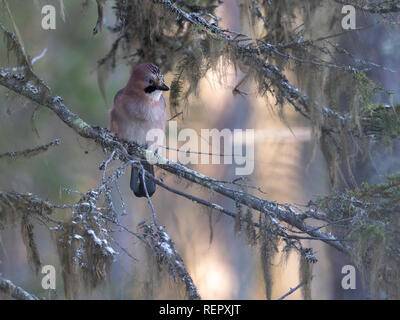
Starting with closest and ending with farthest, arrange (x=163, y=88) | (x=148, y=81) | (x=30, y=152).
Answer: (x=30, y=152) < (x=163, y=88) < (x=148, y=81)

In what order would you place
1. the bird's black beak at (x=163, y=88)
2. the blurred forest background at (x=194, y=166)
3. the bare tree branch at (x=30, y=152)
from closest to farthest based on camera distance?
the bare tree branch at (x=30, y=152)
the bird's black beak at (x=163, y=88)
the blurred forest background at (x=194, y=166)

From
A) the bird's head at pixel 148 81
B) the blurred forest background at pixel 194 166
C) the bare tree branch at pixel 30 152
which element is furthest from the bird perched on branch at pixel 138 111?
the blurred forest background at pixel 194 166

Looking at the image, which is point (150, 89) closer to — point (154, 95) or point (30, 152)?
point (154, 95)

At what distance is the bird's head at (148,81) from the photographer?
167 inches

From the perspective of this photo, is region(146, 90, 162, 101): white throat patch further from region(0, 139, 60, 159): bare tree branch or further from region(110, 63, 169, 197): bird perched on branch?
region(0, 139, 60, 159): bare tree branch

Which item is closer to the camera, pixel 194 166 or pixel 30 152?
pixel 30 152

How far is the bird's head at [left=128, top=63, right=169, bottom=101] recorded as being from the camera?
4242mm

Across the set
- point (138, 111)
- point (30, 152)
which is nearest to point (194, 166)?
point (138, 111)

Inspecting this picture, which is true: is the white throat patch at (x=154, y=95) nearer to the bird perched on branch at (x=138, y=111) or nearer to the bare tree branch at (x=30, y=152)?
the bird perched on branch at (x=138, y=111)

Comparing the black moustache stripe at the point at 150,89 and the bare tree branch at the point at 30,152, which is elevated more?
the black moustache stripe at the point at 150,89

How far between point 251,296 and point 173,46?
6.41 m

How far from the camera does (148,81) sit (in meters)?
4.36

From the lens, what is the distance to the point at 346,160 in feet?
11.6

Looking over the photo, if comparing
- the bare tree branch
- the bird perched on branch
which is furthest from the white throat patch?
A: the bare tree branch
